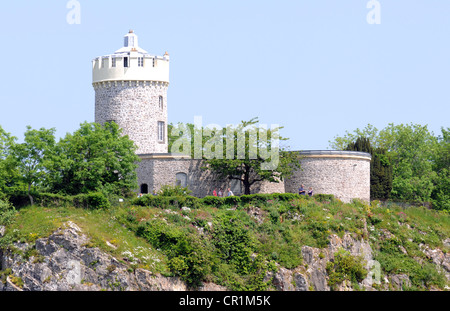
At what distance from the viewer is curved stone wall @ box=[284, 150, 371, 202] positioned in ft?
241

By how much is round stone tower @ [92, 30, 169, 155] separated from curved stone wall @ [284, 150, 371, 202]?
478 inches

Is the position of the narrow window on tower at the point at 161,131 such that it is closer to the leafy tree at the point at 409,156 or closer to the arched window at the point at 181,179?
the arched window at the point at 181,179

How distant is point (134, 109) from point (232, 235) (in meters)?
17.5

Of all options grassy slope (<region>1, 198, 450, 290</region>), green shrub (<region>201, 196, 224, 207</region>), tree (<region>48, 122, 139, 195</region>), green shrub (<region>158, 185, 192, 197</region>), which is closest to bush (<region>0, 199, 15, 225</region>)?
grassy slope (<region>1, 198, 450, 290</region>)

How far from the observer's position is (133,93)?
76812mm

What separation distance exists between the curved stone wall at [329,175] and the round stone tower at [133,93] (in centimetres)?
1214

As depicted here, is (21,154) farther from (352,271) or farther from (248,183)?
(352,271)

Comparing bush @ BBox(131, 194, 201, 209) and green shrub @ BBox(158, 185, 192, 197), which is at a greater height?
green shrub @ BBox(158, 185, 192, 197)

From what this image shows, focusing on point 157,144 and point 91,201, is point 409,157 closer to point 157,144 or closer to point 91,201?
point 157,144

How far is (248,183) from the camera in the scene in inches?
2847

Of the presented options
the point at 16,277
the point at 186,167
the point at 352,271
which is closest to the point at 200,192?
the point at 186,167

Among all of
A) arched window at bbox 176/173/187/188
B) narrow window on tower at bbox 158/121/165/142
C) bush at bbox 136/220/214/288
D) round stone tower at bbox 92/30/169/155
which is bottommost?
bush at bbox 136/220/214/288

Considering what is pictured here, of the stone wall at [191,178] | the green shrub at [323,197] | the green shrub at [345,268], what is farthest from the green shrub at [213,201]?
the green shrub at [345,268]

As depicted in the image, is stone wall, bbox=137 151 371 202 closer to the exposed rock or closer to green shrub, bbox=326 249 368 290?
green shrub, bbox=326 249 368 290
